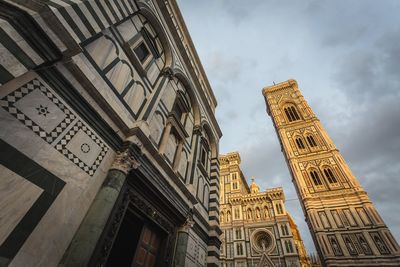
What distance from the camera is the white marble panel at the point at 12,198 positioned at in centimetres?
257

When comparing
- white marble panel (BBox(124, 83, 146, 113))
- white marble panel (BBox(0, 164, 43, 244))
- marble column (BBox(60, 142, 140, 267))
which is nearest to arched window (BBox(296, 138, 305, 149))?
white marble panel (BBox(124, 83, 146, 113))

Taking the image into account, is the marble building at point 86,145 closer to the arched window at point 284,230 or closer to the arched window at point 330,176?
the arched window at point 330,176

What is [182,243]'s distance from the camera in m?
6.40

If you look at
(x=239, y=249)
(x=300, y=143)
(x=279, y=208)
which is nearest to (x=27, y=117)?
(x=239, y=249)

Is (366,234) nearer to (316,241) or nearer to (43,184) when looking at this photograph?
(316,241)

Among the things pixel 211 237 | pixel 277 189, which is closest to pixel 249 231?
pixel 277 189

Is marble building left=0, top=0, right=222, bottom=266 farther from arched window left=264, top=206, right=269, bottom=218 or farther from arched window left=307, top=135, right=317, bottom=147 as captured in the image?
arched window left=307, top=135, right=317, bottom=147

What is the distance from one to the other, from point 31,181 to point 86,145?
1.19 meters

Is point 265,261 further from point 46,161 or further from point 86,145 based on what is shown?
point 46,161

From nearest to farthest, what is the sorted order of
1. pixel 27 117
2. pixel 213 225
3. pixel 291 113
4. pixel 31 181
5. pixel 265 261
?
pixel 31 181, pixel 27 117, pixel 213 225, pixel 265 261, pixel 291 113

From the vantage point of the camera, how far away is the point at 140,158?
17.0 ft

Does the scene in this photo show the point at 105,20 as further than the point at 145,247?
No

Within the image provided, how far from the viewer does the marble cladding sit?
2750 mm

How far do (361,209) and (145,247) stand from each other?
30093mm
